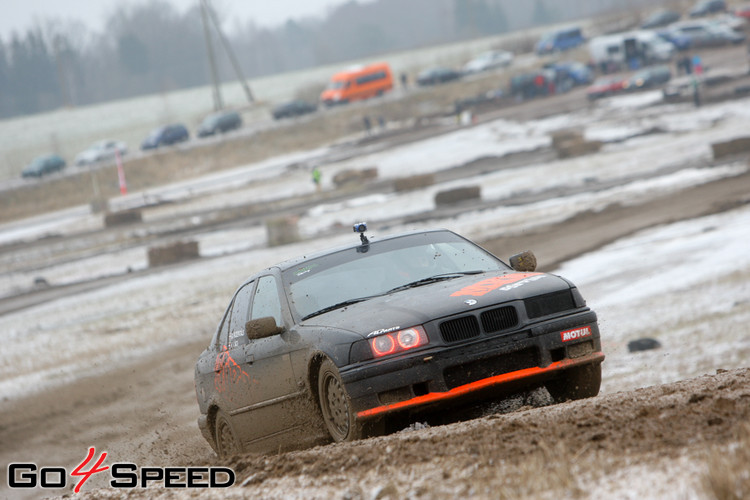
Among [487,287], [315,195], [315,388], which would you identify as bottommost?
[315,195]

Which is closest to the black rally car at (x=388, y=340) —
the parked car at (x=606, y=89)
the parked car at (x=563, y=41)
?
the parked car at (x=606, y=89)

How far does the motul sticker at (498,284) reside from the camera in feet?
19.9

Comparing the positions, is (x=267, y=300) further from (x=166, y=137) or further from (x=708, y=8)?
(x=708, y=8)

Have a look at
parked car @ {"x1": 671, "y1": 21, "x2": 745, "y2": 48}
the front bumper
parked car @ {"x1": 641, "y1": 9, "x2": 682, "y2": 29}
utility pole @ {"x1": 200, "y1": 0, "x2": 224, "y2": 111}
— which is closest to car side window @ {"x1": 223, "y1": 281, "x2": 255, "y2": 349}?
the front bumper

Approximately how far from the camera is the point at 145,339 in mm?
14070

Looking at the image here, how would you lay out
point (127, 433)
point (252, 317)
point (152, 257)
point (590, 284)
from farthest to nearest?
point (152, 257), point (590, 284), point (127, 433), point (252, 317)

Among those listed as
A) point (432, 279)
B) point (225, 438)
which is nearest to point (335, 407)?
point (432, 279)

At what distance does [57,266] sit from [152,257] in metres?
4.43

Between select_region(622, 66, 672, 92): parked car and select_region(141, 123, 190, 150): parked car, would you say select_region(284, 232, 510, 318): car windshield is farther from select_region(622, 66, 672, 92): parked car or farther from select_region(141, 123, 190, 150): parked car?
select_region(141, 123, 190, 150): parked car

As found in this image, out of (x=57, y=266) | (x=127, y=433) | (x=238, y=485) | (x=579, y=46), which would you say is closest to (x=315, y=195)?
(x=57, y=266)

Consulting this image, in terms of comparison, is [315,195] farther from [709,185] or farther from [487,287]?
[487,287]

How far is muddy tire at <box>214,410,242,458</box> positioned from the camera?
7.21m

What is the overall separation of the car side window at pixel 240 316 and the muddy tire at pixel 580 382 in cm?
232

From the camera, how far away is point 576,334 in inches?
238
